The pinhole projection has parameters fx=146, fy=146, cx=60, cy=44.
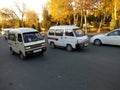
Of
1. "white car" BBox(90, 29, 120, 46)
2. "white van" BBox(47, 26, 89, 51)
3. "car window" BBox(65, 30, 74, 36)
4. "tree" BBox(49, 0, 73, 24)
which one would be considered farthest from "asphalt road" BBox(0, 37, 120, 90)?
"tree" BBox(49, 0, 73, 24)

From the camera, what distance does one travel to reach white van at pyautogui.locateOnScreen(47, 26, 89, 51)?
35.8 ft

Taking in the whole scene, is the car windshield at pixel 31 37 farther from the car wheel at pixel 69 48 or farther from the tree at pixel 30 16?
the tree at pixel 30 16

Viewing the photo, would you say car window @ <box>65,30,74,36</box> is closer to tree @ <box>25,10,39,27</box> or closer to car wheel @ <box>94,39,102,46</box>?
car wheel @ <box>94,39,102,46</box>

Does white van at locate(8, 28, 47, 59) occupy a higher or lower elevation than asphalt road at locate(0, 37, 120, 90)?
higher

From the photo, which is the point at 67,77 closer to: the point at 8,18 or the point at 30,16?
the point at 30,16

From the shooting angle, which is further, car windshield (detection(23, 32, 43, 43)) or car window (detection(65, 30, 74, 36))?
car window (detection(65, 30, 74, 36))

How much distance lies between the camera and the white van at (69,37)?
1091 cm

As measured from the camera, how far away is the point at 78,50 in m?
11.7

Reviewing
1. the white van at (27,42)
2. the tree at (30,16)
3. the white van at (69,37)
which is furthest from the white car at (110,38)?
the tree at (30,16)

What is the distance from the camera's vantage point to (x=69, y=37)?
11234mm

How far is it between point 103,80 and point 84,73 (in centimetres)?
107

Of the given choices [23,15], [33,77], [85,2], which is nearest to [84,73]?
[33,77]

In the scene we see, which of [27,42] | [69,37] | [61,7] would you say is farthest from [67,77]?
[61,7]

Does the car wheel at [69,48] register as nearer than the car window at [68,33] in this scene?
No
